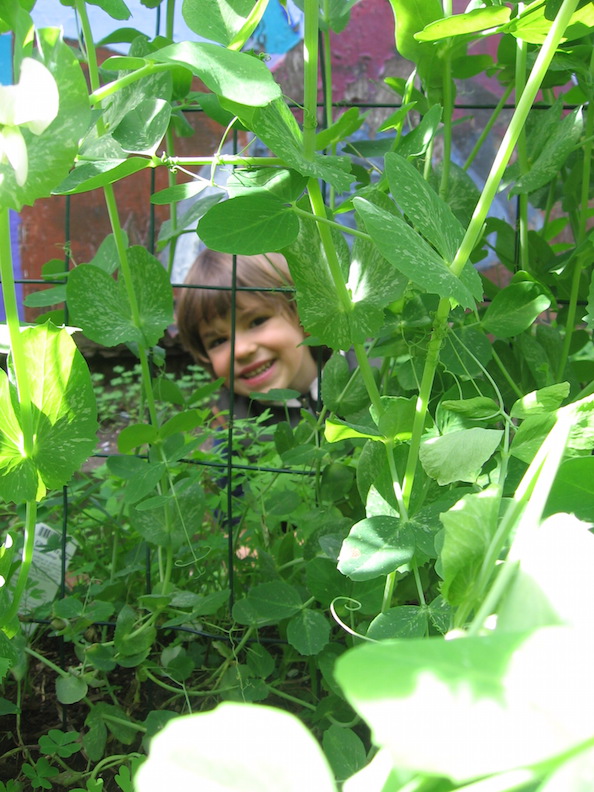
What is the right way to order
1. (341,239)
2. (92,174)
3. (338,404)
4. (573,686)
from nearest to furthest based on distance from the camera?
(573,686), (92,174), (341,239), (338,404)

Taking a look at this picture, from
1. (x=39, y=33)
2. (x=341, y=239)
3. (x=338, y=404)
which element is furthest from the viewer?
(x=338, y=404)

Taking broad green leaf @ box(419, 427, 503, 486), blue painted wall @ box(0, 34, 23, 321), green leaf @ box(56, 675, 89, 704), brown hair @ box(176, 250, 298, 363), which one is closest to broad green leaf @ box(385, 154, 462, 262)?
broad green leaf @ box(419, 427, 503, 486)

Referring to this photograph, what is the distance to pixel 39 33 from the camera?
0.34 meters

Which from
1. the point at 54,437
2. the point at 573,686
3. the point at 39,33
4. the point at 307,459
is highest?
the point at 39,33

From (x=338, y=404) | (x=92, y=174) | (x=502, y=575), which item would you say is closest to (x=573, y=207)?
(x=338, y=404)

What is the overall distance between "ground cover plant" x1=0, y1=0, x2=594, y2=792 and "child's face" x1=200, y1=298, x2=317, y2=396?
786mm

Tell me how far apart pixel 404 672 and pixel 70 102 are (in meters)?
0.30

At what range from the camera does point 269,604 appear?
635 millimetres

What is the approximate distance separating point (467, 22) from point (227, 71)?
16 centimetres

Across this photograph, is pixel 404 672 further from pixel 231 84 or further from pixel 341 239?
pixel 341 239

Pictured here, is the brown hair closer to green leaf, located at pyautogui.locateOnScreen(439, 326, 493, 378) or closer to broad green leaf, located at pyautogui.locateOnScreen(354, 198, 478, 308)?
green leaf, located at pyautogui.locateOnScreen(439, 326, 493, 378)

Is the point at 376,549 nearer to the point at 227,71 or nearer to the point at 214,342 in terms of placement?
the point at 227,71

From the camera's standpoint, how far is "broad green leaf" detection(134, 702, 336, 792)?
6.3 inches

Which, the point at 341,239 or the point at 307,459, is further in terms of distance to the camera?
the point at 307,459
